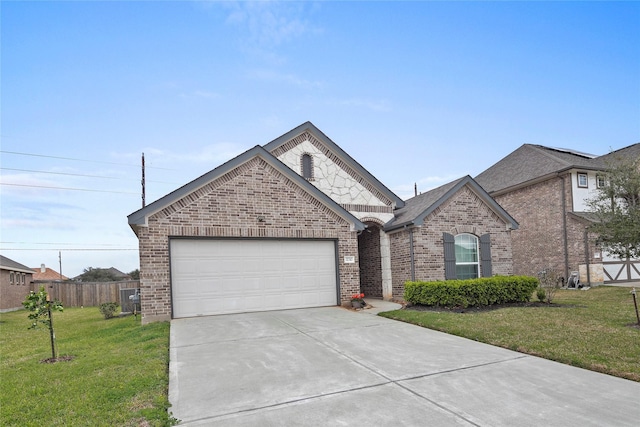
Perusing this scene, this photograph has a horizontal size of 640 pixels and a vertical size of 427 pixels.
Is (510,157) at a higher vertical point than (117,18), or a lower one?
lower

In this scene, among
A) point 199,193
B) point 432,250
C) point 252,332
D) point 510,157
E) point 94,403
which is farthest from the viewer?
point 510,157

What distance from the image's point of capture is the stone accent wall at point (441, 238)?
45.1ft

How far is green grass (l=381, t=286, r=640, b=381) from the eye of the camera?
19.5 ft

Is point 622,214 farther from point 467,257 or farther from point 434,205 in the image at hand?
point 434,205

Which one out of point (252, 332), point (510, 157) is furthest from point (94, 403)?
point (510, 157)

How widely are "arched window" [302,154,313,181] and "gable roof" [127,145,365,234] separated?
2644 mm

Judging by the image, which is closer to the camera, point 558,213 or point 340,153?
point 340,153

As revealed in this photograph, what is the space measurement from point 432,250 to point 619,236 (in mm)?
5824

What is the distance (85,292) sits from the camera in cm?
2278

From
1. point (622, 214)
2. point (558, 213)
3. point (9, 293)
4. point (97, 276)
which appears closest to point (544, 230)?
point (558, 213)

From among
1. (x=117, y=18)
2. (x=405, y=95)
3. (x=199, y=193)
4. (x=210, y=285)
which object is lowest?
(x=210, y=285)

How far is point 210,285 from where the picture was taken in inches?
Result: 440

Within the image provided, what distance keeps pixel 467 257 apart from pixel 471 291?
11.0 ft

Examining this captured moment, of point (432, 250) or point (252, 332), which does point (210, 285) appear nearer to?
point (252, 332)
